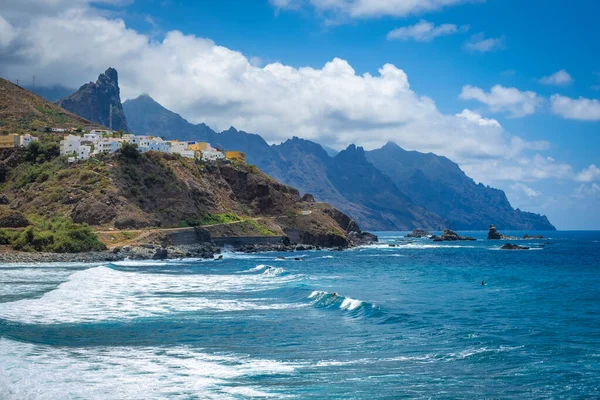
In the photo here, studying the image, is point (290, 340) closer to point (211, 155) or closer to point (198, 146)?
point (211, 155)

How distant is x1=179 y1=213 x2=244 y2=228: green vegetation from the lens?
11081cm

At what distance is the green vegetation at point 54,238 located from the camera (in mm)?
74188

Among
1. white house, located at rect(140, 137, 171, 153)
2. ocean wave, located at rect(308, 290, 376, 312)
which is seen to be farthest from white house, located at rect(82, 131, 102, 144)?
Result: ocean wave, located at rect(308, 290, 376, 312)

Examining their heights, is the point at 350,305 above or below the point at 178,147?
below

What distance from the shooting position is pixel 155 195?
112000mm

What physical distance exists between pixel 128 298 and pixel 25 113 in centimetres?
13582

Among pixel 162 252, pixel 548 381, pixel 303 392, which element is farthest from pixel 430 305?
pixel 162 252

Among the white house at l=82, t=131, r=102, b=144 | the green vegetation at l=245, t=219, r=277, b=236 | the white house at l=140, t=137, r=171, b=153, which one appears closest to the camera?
the white house at l=82, t=131, r=102, b=144

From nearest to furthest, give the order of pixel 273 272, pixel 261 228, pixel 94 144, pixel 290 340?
1. pixel 290 340
2. pixel 273 272
3. pixel 94 144
4. pixel 261 228

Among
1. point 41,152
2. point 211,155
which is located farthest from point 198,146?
point 41,152

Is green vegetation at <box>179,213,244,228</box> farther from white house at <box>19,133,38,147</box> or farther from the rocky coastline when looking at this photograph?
white house at <box>19,133,38,147</box>

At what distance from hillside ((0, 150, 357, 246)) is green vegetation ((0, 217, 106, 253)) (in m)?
11.2

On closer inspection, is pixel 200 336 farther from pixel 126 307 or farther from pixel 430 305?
pixel 430 305

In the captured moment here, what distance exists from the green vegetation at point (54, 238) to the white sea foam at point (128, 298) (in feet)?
71.2
